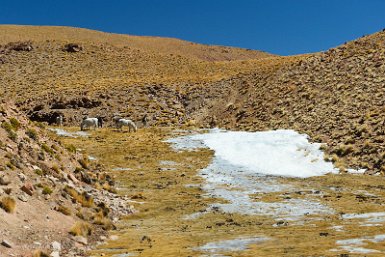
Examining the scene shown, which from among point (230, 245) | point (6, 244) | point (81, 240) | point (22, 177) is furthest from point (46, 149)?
point (230, 245)

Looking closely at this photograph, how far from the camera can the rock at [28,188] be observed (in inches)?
679

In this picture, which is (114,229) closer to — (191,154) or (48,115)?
(191,154)

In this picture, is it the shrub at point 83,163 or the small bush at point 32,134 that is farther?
the shrub at point 83,163

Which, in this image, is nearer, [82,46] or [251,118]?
[251,118]

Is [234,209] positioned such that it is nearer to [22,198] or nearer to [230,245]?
[230,245]

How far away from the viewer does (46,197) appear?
1803 centimetres

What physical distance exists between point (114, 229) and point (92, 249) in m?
3.18

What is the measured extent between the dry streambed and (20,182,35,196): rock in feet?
11.3

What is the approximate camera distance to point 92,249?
15.2 metres

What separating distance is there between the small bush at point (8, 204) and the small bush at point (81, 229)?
2.03m

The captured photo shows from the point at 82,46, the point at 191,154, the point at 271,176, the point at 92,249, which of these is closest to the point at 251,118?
the point at 191,154

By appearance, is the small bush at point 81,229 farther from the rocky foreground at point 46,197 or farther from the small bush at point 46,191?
the small bush at point 46,191

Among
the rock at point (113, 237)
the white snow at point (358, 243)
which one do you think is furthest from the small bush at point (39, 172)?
the white snow at point (358, 243)

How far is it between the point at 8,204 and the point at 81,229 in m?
2.57
